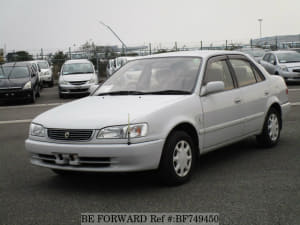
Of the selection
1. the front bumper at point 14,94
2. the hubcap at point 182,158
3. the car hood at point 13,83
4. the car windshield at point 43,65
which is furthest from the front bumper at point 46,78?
the hubcap at point 182,158

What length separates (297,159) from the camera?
6.79 m

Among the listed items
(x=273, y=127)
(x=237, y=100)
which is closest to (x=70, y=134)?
(x=237, y=100)

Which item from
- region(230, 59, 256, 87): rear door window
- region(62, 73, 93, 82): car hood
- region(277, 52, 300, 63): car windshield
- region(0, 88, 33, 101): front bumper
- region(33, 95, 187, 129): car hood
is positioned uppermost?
region(230, 59, 256, 87): rear door window

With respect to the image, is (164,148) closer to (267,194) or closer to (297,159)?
(267,194)

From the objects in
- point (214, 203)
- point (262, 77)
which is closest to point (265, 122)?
point (262, 77)

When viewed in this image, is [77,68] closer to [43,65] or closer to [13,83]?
[13,83]

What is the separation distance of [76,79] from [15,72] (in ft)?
8.24

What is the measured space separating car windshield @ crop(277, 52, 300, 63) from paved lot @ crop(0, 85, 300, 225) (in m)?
14.9

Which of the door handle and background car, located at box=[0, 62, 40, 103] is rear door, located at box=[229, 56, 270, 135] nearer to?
the door handle

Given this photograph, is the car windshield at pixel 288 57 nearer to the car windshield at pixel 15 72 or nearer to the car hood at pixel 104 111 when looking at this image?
the car windshield at pixel 15 72

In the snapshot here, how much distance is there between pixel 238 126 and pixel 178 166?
1.53 metres

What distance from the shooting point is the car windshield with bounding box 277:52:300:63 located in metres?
21.5

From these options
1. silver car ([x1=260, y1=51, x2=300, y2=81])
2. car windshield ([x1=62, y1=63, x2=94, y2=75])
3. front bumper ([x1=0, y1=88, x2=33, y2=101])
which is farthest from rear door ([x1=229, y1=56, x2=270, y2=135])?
car windshield ([x1=62, y1=63, x2=94, y2=75])

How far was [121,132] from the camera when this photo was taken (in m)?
5.17
